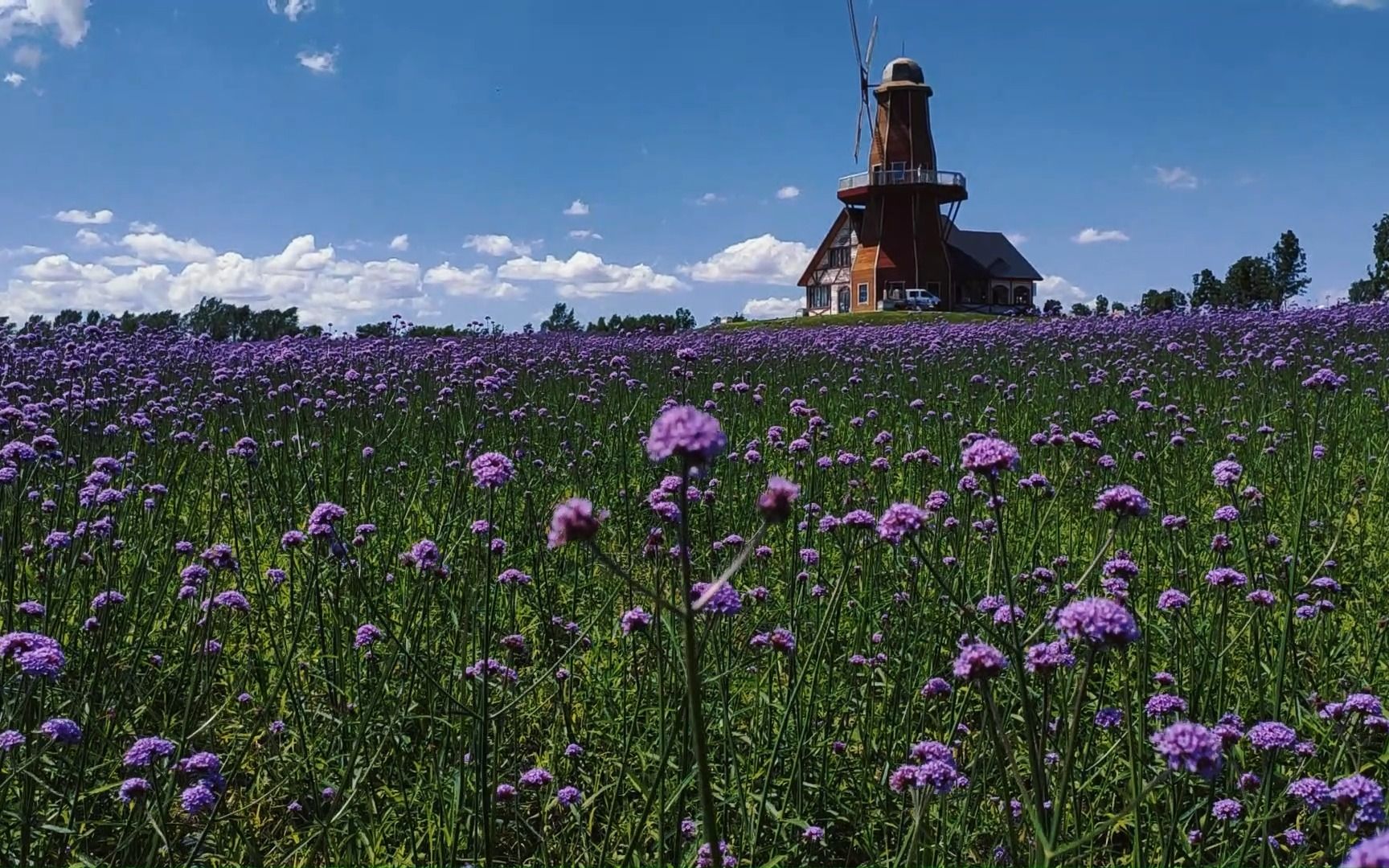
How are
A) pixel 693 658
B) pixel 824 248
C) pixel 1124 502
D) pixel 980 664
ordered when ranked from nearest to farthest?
1. pixel 693 658
2. pixel 980 664
3. pixel 1124 502
4. pixel 824 248

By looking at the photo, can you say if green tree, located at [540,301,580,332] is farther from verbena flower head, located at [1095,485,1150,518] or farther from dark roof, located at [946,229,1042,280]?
dark roof, located at [946,229,1042,280]

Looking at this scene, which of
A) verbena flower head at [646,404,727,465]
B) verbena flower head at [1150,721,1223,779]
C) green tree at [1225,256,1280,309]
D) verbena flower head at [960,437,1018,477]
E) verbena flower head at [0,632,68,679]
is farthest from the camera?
green tree at [1225,256,1280,309]

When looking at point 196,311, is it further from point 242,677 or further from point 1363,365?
point 1363,365

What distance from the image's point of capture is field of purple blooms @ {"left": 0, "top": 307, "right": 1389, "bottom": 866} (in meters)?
2.02

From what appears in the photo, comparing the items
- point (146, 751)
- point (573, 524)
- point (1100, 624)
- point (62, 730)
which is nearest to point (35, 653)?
point (62, 730)

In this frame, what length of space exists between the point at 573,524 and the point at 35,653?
158 centimetres

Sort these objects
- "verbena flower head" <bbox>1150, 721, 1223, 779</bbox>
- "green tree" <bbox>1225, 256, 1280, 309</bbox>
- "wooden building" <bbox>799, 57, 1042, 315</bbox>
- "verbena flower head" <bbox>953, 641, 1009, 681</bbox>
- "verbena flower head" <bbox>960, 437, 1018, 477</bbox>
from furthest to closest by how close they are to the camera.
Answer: "green tree" <bbox>1225, 256, 1280, 309</bbox>
"wooden building" <bbox>799, 57, 1042, 315</bbox>
"verbena flower head" <bbox>960, 437, 1018, 477</bbox>
"verbena flower head" <bbox>953, 641, 1009, 681</bbox>
"verbena flower head" <bbox>1150, 721, 1223, 779</bbox>

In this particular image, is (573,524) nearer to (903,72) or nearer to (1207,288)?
(903,72)

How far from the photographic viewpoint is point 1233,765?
206 centimetres

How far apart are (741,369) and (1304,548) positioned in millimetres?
7116

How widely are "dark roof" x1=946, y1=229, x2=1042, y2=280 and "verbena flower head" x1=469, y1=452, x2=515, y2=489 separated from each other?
197 ft

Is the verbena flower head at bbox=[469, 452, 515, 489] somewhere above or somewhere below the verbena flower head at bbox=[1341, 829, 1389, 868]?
above

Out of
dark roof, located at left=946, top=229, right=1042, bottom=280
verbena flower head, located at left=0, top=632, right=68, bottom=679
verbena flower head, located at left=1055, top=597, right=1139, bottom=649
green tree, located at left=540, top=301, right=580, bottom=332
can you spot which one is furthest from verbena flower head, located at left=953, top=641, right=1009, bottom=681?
dark roof, located at left=946, top=229, right=1042, bottom=280

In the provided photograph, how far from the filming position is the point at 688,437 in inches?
43.5
